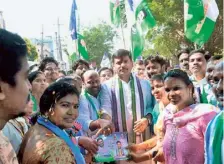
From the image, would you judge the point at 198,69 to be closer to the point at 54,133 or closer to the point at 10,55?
the point at 54,133

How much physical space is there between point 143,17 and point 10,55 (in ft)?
21.5

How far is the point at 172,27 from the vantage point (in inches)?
995

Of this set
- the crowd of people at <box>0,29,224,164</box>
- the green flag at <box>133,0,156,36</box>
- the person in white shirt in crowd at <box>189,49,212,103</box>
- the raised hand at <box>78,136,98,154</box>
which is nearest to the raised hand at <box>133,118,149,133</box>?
the crowd of people at <box>0,29,224,164</box>

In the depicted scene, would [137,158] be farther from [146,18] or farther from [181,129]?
[146,18]

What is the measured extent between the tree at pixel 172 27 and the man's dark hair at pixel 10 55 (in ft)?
74.9

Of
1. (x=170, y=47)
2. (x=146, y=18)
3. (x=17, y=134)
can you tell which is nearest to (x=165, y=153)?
(x=17, y=134)

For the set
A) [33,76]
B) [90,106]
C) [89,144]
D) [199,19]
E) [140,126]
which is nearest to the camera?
[89,144]

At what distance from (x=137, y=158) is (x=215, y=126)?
5.04ft

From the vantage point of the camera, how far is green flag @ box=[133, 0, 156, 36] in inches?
303

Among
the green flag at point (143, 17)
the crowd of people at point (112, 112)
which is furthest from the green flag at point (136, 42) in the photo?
the crowd of people at point (112, 112)

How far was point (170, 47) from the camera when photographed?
89.0 feet

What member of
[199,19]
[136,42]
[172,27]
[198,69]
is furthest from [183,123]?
[172,27]

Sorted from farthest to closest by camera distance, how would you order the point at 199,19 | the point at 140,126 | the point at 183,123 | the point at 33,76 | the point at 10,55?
the point at 199,19 < the point at 140,126 < the point at 33,76 < the point at 183,123 < the point at 10,55

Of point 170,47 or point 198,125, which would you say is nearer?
point 198,125
